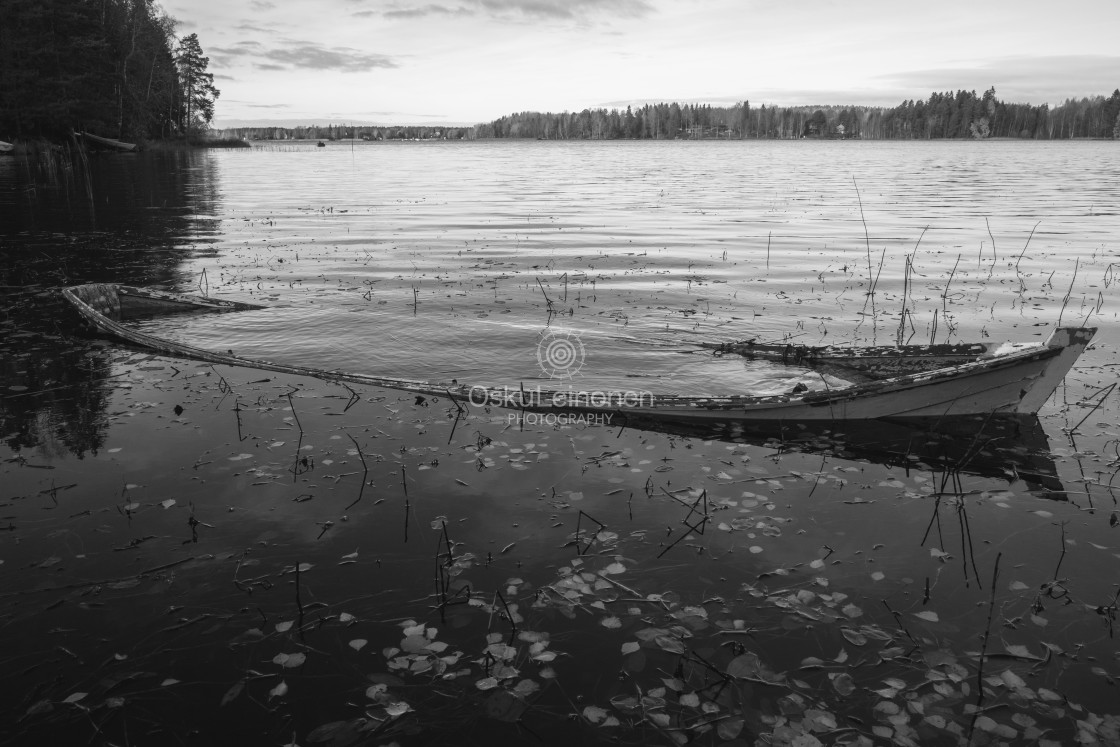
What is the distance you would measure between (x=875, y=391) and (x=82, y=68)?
286 feet

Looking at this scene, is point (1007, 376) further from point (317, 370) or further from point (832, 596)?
point (317, 370)

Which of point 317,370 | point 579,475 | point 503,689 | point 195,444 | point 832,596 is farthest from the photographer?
point 317,370

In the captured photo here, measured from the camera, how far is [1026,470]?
→ 9039mm

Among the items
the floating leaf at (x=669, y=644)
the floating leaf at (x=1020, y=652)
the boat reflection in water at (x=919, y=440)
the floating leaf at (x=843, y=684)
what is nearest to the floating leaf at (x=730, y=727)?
the floating leaf at (x=669, y=644)

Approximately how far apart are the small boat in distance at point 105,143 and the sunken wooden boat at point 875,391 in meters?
84.5

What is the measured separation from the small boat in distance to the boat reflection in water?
293ft

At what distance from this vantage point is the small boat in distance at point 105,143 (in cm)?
7825

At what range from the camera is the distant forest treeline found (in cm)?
6194

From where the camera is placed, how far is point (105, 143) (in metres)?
82.0

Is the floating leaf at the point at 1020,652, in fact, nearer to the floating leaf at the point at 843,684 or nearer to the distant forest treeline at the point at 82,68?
the floating leaf at the point at 843,684

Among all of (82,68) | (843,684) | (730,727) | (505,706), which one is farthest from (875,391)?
(82,68)

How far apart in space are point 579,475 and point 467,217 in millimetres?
30586

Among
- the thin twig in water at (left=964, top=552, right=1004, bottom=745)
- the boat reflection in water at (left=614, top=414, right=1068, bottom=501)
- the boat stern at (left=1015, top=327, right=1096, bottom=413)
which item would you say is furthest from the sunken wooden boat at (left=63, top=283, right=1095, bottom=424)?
the thin twig in water at (left=964, top=552, right=1004, bottom=745)

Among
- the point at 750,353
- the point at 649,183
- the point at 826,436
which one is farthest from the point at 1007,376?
the point at 649,183
